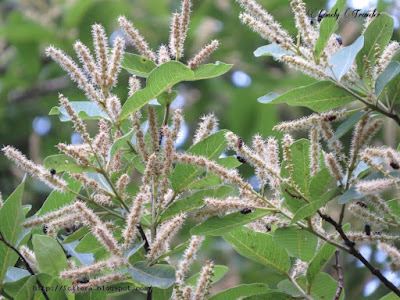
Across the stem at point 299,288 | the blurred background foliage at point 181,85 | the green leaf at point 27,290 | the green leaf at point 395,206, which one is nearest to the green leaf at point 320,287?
the stem at point 299,288

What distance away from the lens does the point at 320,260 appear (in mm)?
1673

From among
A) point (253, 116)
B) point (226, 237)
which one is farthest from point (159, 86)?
point (253, 116)

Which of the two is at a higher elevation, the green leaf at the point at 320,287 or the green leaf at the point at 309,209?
the green leaf at the point at 309,209

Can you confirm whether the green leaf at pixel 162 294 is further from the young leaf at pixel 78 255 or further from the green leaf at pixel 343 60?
the green leaf at pixel 343 60

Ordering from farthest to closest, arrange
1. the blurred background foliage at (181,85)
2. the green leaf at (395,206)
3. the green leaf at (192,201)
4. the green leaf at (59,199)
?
the blurred background foliage at (181,85) → the green leaf at (59,199) → the green leaf at (395,206) → the green leaf at (192,201)

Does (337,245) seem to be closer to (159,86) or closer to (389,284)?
(389,284)

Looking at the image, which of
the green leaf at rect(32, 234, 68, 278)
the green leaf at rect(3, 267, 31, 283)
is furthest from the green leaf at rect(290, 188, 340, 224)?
the green leaf at rect(3, 267, 31, 283)

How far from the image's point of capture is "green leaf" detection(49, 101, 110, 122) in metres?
1.73

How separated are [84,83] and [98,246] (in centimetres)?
44

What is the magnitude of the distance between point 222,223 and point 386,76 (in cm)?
49

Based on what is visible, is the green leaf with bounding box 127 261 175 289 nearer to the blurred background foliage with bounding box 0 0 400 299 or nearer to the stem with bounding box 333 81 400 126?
the stem with bounding box 333 81 400 126

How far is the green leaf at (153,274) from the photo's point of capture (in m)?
1.50

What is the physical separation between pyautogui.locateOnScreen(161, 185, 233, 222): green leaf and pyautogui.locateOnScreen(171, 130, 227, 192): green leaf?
6cm

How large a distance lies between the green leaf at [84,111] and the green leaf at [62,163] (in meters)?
0.15
